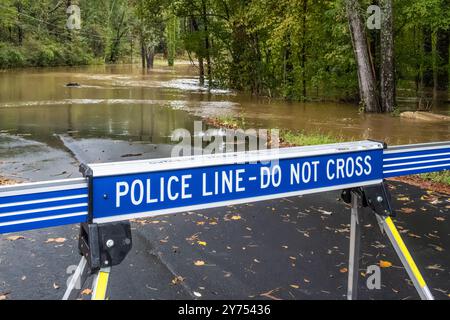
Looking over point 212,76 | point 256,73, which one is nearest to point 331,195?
point 256,73

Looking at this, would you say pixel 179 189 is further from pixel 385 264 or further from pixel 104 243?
pixel 385 264

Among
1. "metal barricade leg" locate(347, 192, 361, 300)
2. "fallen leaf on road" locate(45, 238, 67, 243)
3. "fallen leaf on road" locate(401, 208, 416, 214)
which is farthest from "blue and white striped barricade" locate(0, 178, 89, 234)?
"fallen leaf on road" locate(401, 208, 416, 214)

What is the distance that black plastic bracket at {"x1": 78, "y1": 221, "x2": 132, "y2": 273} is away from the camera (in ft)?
7.78

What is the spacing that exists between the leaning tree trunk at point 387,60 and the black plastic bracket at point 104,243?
17.5 m

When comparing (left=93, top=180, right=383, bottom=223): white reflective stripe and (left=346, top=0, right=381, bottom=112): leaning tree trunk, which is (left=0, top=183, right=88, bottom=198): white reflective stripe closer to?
(left=93, top=180, right=383, bottom=223): white reflective stripe

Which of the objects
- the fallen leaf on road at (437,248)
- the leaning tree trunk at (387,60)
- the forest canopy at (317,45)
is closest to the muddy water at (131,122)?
the leaning tree trunk at (387,60)

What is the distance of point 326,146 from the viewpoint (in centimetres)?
307

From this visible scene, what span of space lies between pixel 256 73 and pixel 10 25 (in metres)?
44.1

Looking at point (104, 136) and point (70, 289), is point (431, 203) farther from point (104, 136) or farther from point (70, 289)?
point (104, 136)

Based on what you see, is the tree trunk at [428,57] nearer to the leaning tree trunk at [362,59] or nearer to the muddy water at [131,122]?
the muddy water at [131,122]

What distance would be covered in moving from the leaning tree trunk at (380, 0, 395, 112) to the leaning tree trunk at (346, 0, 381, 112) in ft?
1.13

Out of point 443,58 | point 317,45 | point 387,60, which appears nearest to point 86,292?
point 387,60

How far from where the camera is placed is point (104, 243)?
7.88 feet

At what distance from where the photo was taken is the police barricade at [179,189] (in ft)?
7.39
